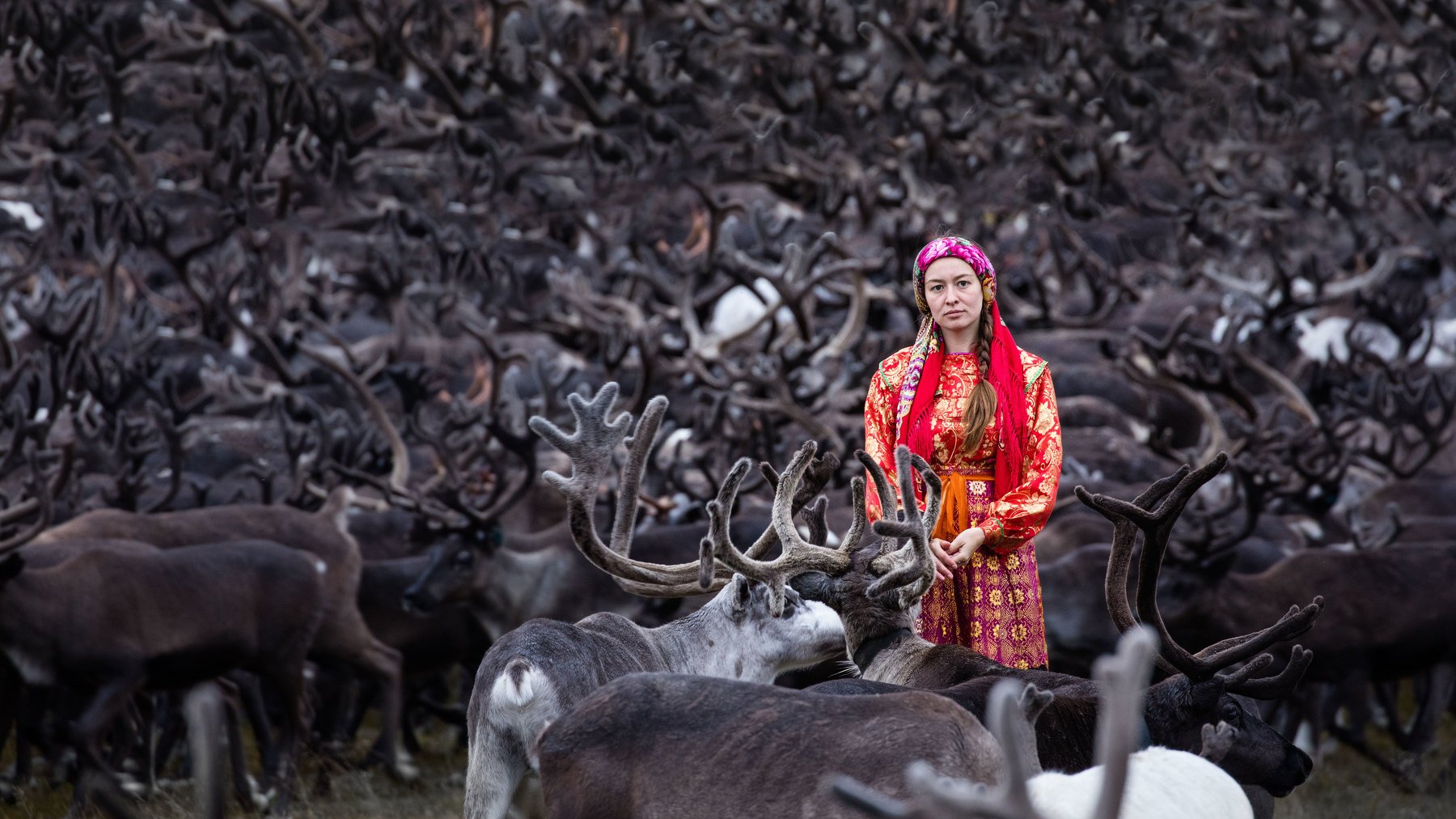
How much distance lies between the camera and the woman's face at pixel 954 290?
13.6 feet

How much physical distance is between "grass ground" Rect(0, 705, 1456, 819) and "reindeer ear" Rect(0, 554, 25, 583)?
93cm

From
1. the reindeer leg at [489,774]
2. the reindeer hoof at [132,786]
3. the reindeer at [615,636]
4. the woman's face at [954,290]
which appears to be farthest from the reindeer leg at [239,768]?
the woman's face at [954,290]

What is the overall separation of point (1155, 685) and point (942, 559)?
548 millimetres

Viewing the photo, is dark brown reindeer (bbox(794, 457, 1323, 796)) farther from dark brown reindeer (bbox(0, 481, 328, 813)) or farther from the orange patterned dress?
dark brown reindeer (bbox(0, 481, 328, 813))

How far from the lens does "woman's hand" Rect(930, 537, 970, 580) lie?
4059mm

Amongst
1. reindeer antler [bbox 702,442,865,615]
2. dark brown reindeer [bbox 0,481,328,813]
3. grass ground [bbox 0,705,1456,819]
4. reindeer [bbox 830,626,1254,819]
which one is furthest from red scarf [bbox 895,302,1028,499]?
dark brown reindeer [bbox 0,481,328,813]

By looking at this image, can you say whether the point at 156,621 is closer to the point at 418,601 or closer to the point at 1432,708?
the point at 418,601

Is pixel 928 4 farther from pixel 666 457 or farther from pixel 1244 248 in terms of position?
pixel 666 457

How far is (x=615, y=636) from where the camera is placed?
13.9ft

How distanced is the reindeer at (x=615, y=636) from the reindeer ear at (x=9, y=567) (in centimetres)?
291

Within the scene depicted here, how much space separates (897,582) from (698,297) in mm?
10306

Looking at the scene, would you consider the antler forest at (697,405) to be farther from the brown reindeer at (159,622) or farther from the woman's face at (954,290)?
the woman's face at (954,290)

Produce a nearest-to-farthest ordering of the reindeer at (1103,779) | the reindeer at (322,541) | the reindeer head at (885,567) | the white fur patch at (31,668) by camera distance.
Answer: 1. the reindeer at (1103,779)
2. the reindeer head at (885,567)
3. the white fur patch at (31,668)
4. the reindeer at (322,541)

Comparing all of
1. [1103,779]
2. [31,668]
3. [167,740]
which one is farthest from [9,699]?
[1103,779]
